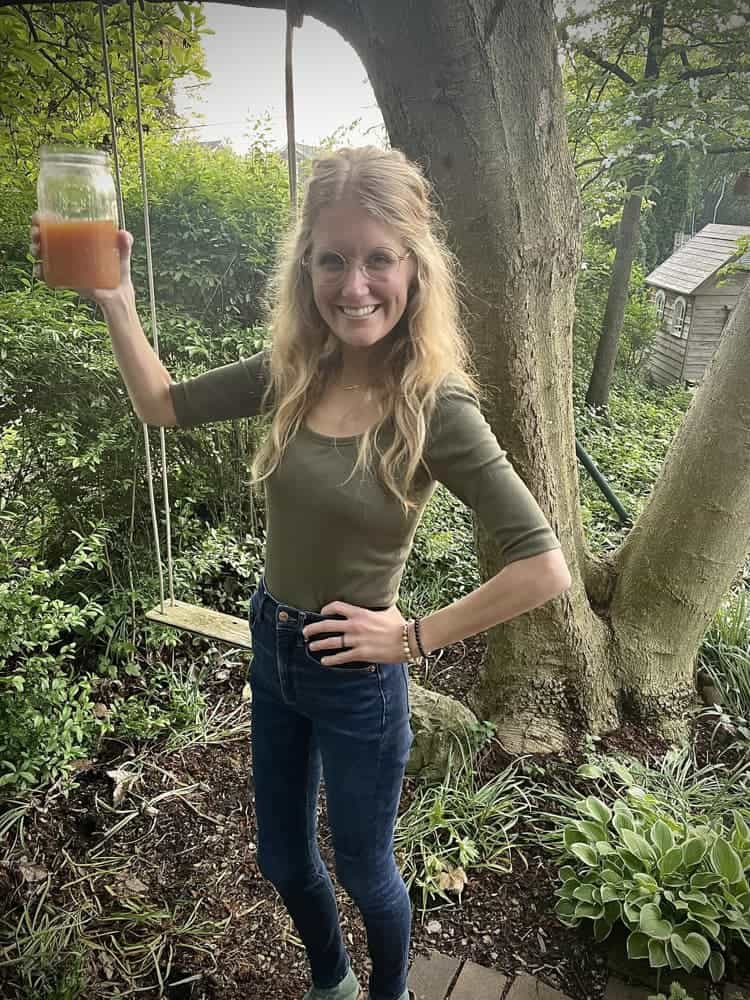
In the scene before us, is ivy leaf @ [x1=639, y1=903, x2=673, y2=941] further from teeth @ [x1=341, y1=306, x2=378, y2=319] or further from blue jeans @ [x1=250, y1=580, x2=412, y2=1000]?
teeth @ [x1=341, y1=306, x2=378, y2=319]

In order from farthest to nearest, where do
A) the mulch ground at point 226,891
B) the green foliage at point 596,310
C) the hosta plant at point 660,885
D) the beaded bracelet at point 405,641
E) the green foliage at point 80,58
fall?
the green foliage at point 596,310
the green foliage at point 80,58
the mulch ground at point 226,891
the hosta plant at point 660,885
the beaded bracelet at point 405,641

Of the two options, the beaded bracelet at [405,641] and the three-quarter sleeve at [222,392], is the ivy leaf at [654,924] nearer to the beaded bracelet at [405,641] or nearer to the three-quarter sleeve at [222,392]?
the beaded bracelet at [405,641]

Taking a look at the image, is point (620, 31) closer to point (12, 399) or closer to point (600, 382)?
point (600, 382)

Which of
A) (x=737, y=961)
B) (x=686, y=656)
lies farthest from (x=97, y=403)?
(x=737, y=961)

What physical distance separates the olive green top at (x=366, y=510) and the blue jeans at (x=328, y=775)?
0.08m

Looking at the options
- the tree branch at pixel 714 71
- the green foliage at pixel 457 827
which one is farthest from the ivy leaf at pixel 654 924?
the tree branch at pixel 714 71

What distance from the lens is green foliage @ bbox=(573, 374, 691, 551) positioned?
4.51 meters

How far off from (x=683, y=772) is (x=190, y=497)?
234 cm

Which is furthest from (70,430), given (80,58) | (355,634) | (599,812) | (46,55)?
(599,812)

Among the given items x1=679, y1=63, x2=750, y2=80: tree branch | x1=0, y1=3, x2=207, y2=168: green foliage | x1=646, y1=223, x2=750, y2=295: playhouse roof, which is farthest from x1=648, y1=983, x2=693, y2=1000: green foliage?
x1=646, y1=223, x2=750, y2=295: playhouse roof

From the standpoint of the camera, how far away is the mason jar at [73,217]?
1.28m

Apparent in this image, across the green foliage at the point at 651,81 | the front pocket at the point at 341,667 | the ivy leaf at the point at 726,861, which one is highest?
the green foliage at the point at 651,81

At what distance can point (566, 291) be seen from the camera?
2.12 m

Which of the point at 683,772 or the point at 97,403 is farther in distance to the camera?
the point at 97,403
